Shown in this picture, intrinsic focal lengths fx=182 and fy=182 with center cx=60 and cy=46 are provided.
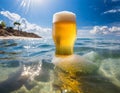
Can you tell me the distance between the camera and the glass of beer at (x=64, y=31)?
4.59ft

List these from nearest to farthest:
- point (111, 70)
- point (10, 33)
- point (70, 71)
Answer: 1. point (70, 71)
2. point (111, 70)
3. point (10, 33)

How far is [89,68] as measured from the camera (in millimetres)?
1472

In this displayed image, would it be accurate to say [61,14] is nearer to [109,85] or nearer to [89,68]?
[89,68]

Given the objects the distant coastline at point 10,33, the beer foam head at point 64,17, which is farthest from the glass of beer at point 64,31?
the distant coastline at point 10,33

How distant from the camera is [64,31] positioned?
1.41 m

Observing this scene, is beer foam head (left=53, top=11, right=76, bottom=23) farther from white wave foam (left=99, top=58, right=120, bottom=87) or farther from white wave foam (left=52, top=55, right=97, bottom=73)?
white wave foam (left=99, top=58, right=120, bottom=87)

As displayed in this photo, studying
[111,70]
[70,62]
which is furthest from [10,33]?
[70,62]

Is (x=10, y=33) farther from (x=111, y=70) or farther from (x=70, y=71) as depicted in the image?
(x=70, y=71)

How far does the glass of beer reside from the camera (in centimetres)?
140

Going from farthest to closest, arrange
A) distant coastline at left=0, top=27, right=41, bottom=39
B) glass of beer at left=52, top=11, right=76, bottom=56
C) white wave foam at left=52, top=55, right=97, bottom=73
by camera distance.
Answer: distant coastline at left=0, top=27, right=41, bottom=39 → glass of beer at left=52, top=11, right=76, bottom=56 → white wave foam at left=52, top=55, right=97, bottom=73

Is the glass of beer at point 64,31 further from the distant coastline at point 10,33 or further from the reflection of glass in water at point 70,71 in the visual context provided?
the distant coastline at point 10,33

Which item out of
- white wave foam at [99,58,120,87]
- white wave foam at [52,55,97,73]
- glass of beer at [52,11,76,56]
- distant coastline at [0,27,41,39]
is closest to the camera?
white wave foam at [52,55,97,73]

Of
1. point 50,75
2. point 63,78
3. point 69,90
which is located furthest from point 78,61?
point 50,75

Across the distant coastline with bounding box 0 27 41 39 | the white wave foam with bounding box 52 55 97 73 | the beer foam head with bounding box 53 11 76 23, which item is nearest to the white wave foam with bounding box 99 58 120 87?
the white wave foam with bounding box 52 55 97 73
